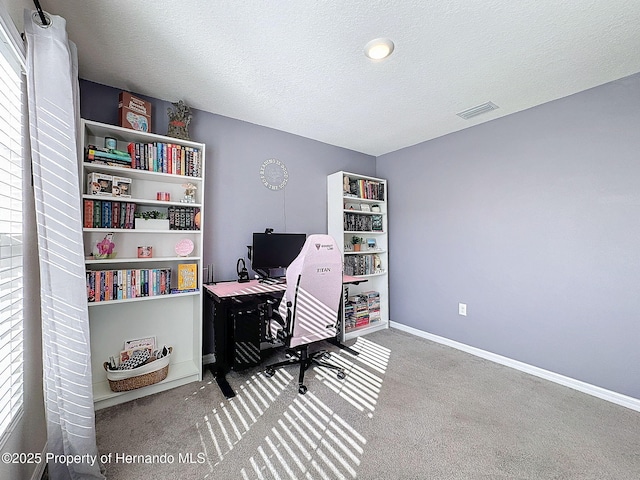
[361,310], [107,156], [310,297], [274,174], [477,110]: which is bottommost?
[361,310]

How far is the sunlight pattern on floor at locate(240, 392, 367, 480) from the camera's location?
1.39 meters

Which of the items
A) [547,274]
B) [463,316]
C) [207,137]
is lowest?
[463,316]

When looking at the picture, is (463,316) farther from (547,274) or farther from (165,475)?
(165,475)

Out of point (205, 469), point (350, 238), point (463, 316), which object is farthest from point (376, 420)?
point (350, 238)

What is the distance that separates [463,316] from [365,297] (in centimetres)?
114

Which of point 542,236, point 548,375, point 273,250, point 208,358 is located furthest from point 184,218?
point 548,375

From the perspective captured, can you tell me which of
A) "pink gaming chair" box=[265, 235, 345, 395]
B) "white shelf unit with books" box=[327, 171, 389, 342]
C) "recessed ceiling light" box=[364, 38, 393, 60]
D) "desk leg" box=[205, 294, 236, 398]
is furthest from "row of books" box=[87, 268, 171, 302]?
"recessed ceiling light" box=[364, 38, 393, 60]

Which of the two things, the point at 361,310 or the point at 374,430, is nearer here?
the point at 374,430

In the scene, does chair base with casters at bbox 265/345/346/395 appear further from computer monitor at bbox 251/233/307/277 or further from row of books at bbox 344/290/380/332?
computer monitor at bbox 251/233/307/277

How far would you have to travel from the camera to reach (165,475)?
1371 mm

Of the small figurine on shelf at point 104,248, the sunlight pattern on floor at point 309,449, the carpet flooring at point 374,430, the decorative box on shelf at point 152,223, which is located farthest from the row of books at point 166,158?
the sunlight pattern on floor at point 309,449

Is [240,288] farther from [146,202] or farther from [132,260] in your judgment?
[146,202]

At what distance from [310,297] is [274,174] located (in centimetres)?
158

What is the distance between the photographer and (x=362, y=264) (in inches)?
139
